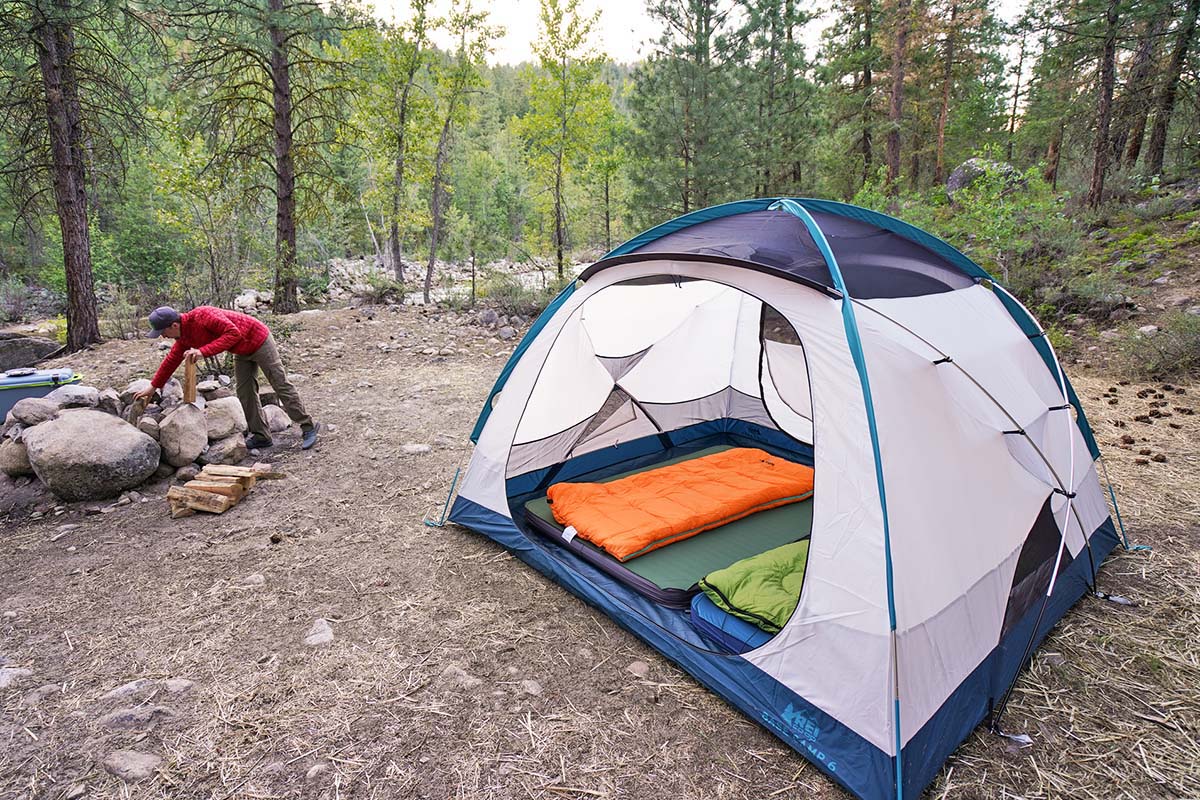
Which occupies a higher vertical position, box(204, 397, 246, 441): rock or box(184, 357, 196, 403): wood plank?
box(184, 357, 196, 403): wood plank

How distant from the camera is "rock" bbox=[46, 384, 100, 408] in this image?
468 cm

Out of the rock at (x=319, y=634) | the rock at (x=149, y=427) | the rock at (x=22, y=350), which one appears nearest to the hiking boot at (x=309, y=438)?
the rock at (x=149, y=427)

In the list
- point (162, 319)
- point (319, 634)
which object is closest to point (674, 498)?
point (319, 634)

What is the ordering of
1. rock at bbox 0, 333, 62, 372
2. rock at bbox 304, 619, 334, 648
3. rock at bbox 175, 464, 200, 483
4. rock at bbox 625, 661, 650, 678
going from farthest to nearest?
rock at bbox 0, 333, 62, 372 → rock at bbox 175, 464, 200, 483 → rock at bbox 304, 619, 334, 648 → rock at bbox 625, 661, 650, 678

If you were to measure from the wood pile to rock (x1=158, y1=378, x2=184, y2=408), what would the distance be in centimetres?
96

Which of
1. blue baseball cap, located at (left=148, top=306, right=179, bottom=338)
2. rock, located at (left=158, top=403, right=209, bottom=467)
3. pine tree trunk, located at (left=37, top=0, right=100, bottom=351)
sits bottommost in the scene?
rock, located at (left=158, top=403, right=209, bottom=467)

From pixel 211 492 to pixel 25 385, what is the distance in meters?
2.42

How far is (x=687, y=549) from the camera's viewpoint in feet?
10.8

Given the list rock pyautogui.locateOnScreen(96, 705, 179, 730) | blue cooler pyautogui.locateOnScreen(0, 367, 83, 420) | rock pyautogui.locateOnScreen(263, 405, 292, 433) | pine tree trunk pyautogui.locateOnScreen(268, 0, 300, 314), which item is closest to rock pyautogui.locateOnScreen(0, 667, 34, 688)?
rock pyautogui.locateOnScreen(96, 705, 179, 730)

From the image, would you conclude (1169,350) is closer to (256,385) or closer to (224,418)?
(256,385)

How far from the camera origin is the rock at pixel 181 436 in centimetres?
446

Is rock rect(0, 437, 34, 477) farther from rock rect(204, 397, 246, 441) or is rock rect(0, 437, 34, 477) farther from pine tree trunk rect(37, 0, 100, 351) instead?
pine tree trunk rect(37, 0, 100, 351)

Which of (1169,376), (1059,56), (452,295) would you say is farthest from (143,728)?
(1059,56)

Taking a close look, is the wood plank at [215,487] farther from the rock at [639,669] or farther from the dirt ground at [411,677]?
the rock at [639,669]
